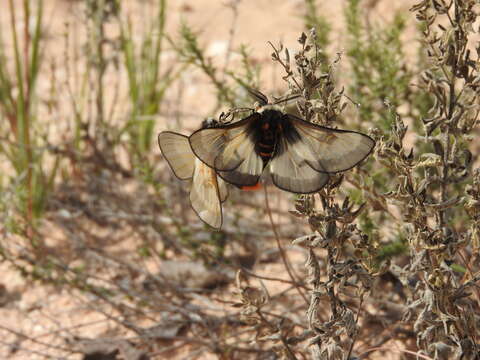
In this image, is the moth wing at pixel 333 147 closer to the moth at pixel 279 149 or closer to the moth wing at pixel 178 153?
the moth at pixel 279 149

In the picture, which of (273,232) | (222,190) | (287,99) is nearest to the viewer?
(287,99)

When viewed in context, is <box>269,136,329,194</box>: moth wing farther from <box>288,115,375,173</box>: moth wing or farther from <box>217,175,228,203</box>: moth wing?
<box>217,175,228,203</box>: moth wing

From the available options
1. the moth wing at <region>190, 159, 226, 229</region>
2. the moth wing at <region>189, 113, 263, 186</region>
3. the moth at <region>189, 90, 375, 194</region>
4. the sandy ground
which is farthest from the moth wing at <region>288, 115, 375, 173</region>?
the sandy ground

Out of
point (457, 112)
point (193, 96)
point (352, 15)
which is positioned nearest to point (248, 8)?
point (193, 96)

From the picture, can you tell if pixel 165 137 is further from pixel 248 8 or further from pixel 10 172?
pixel 248 8

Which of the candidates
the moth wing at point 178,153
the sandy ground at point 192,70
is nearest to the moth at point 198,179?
the moth wing at point 178,153

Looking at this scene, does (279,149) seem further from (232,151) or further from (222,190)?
(222,190)

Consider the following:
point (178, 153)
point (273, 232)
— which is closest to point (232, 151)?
point (178, 153)
